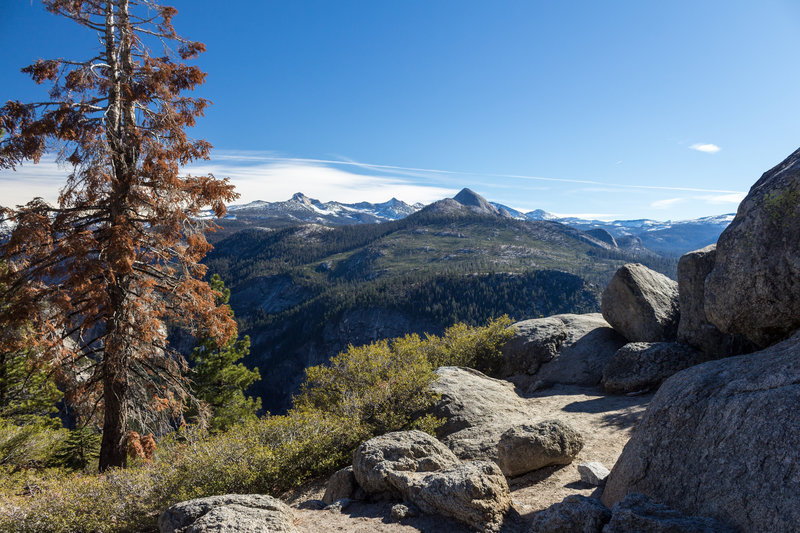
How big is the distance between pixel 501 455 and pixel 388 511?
123 inches

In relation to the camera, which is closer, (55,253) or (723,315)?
(723,315)

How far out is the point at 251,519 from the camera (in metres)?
6.05

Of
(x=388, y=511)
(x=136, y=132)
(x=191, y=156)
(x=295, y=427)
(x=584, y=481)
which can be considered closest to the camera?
(x=388, y=511)

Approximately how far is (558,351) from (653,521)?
47.9 ft

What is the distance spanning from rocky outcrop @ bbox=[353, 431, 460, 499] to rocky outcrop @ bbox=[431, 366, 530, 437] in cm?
281

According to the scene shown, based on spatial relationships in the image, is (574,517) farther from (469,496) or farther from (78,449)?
(78,449)

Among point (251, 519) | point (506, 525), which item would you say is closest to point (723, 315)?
point (506, 525)

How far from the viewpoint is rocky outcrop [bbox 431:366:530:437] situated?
11.9 metres

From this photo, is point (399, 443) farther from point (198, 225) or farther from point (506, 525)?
point (198, 225)

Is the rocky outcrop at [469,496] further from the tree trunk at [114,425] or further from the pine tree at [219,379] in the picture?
the pine tree at [219,379]

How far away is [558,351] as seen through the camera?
1842 centimetres

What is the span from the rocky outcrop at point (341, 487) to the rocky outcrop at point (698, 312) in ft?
40.2

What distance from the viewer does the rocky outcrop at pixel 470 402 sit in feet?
39.1

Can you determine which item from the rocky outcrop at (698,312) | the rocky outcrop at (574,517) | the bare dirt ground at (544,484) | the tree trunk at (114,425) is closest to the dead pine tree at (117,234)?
the tree trunk at (114,425)
